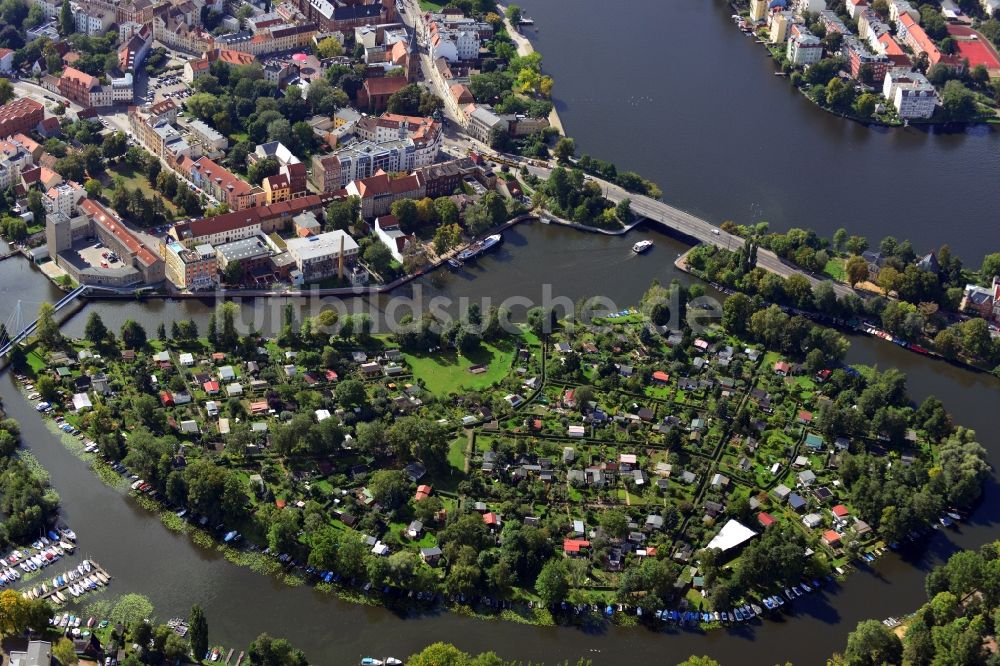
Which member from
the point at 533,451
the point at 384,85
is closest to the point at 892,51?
the point at 384,85

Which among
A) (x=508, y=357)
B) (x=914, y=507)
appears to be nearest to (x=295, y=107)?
(x=508, y=357)

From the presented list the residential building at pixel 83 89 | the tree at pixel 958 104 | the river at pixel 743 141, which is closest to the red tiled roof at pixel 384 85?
the river at pixel 743 141

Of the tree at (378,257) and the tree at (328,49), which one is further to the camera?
the tree at (328,49)

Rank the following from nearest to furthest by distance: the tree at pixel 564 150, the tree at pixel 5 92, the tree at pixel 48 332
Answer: the tree at pixel 48 332 < the tree at pixel 564 150 < the tree at pixel 5 92

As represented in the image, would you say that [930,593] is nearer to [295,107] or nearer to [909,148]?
[909,148]

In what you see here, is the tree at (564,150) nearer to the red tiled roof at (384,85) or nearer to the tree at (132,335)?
the red tiled roof at (384,85)

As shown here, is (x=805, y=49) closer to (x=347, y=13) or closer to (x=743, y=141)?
(x=743, y=141)

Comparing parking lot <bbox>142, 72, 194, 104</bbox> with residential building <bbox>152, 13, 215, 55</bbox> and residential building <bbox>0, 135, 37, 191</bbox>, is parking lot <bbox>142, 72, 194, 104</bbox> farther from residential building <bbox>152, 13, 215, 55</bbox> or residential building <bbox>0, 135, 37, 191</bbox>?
residential building <bbox>0, 135, 37, 191</bbox>
